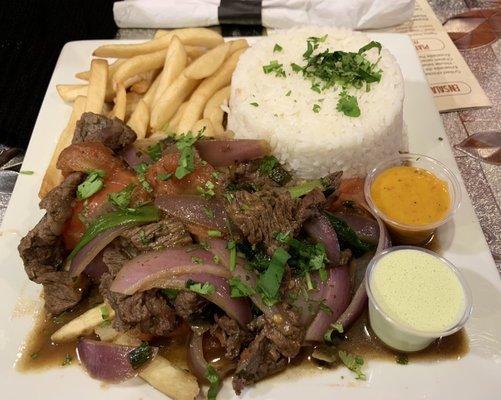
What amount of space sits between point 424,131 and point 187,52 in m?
1.92

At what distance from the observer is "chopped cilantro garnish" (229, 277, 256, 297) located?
2.56m

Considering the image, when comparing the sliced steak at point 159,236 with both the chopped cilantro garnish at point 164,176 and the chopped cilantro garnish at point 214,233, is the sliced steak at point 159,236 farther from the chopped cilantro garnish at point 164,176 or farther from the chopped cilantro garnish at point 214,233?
the chopped cilantro garnish at point 164,176

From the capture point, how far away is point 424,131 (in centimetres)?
378

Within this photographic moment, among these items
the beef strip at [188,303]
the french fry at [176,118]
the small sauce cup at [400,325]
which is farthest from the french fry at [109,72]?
the small sauce cup at [400,325]

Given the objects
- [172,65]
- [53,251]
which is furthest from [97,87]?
[53,251]

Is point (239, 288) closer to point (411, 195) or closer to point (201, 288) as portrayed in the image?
point (201, 288)

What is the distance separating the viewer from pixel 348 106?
11.2ft

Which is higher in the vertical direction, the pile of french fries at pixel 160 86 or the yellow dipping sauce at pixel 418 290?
the pile of french fries at pixel 160 86

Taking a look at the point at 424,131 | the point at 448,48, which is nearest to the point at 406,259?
the point at 424,131

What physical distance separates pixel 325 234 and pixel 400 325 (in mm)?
624

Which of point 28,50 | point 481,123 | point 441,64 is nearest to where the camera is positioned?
point 28,50

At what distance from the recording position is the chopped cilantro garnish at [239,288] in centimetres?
256

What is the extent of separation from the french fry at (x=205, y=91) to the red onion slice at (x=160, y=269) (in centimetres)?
119

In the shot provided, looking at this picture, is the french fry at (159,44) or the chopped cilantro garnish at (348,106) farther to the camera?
the french fry at (159,44)
